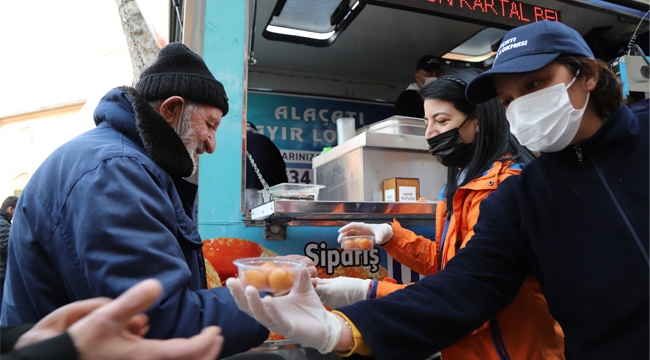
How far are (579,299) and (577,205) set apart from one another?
0.31 metres

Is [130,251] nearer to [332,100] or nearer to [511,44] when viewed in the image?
[511,44]

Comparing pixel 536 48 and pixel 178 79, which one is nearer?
pixel 536 48

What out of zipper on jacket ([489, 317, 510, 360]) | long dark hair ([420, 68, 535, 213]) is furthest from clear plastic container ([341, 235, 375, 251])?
zipper on jacket ([489, 317, 510, 360])

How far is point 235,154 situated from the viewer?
2949 millimetres

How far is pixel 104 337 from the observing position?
0.81 meters

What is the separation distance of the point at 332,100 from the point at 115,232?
5.31m

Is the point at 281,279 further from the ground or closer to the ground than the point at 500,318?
further from the ground

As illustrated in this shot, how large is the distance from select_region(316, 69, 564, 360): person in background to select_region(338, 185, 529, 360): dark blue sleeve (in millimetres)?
212

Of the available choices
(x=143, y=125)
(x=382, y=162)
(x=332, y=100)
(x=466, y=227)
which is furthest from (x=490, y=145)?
(x=332, y=100)

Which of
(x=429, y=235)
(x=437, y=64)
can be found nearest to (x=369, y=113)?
(x=437, y=64)

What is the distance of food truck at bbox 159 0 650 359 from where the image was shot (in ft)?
9.38

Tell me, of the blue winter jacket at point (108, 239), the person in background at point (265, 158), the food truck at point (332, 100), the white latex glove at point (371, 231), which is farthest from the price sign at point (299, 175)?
the blue winter jacket at point (108, 239)

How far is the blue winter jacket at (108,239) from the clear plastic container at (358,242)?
3.54ft

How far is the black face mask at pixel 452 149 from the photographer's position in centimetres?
241
